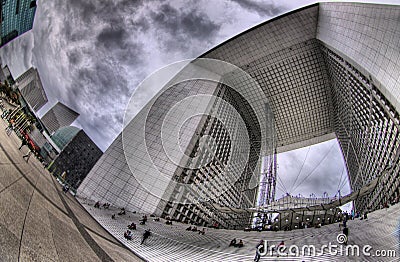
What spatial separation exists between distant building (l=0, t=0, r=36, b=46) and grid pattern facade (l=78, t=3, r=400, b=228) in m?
15.1

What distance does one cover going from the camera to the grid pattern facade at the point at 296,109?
617 inches

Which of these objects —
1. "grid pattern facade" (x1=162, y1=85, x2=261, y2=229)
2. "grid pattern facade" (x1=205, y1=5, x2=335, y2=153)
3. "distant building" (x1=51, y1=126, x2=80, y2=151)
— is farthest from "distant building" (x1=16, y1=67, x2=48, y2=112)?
"distant building" (x1=51, y1=126, x2=80, y2=151)

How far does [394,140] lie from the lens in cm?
1558

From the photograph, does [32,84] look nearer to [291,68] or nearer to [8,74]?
[8,74]

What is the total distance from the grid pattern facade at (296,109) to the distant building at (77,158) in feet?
179

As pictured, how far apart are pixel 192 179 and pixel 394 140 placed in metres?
14.8

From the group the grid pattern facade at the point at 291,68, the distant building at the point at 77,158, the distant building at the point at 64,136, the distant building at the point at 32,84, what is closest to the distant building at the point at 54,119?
the distant building at the point at 64,136

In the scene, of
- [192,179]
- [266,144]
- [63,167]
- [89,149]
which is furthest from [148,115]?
[89,149]

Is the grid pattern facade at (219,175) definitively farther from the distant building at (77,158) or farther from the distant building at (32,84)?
the distant building at (77,158)

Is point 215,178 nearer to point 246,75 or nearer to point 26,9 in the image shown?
point 246,75

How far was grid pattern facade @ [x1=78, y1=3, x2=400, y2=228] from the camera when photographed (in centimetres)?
1566

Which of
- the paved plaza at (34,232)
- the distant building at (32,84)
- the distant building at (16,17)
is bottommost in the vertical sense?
the paved plaza at (34,232)

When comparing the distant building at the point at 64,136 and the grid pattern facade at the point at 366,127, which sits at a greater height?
the distant building at the point at 64,136

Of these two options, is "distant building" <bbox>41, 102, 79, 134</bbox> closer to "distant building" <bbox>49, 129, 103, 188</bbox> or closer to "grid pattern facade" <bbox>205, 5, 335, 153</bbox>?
"distant building" <bbox>49, 129, 103, 188</bbox>
